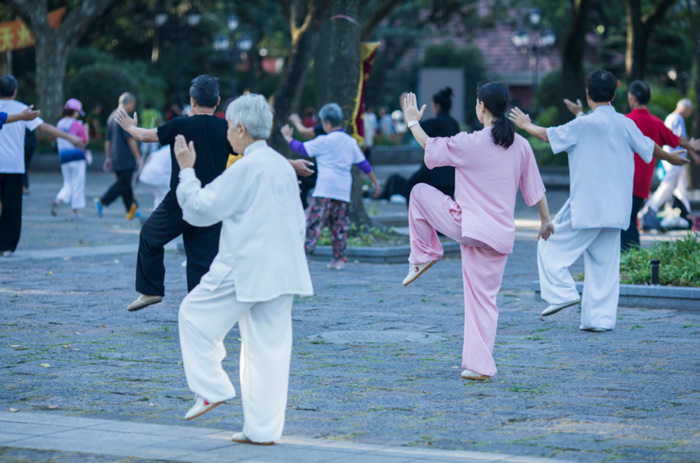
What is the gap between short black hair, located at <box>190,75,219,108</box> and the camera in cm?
797

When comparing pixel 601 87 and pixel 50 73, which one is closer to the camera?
pixel 601 87

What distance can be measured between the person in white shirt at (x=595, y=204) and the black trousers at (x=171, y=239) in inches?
100

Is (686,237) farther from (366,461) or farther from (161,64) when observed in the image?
(161,64)

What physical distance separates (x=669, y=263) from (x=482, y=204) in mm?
4142

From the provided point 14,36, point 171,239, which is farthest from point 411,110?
point 14,36

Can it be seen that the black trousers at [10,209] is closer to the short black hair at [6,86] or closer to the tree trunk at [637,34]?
the short black hair at [6,86]

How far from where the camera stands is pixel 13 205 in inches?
504

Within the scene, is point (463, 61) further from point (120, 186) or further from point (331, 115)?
point (331, 115)

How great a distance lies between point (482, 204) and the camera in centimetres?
686

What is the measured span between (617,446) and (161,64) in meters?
42.9

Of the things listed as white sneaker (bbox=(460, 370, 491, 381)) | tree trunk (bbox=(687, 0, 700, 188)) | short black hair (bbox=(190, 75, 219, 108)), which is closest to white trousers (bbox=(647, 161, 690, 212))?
tree trunk (bbox=(687, 0, 700, 188))

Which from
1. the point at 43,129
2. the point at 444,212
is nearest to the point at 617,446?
the point at 444,212

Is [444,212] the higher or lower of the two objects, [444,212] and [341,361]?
the higher

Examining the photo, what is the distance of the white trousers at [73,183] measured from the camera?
18406mm
